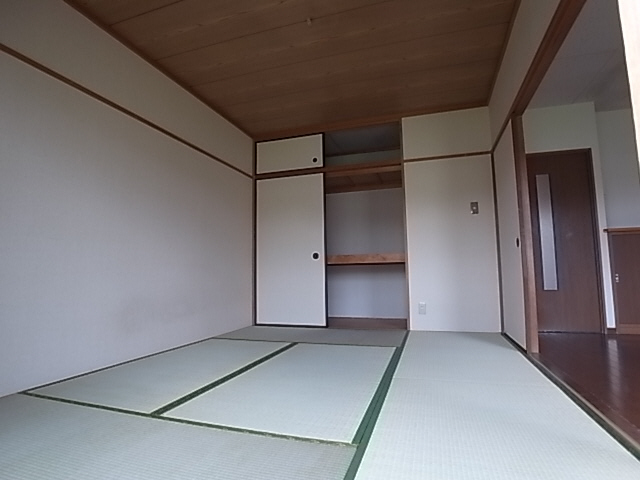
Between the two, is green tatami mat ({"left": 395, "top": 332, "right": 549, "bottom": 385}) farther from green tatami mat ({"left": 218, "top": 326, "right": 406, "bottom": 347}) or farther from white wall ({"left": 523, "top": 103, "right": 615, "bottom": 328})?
white wall ({"left": 523, "top": 103, "right": 615, "bottom": 328})

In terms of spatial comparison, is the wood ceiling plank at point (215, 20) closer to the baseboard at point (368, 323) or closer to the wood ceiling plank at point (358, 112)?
the wood ceiling plank at point (358, 112)

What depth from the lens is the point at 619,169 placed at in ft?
12.5

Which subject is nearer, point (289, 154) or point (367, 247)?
point (289, 154)

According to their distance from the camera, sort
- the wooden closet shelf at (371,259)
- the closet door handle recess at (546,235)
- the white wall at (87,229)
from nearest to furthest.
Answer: the white wall at (87,229) < the closet door handle recess at (546,235) < the wooden closet shelf at (371,259)

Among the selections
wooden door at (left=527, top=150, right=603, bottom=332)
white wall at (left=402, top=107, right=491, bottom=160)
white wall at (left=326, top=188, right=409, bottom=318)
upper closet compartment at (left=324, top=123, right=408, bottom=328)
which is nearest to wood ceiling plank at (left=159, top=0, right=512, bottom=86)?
white wall at (left=402, top=107, right=491, bottom=160)

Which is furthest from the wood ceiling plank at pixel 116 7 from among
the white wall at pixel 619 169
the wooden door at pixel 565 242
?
the white wall at pixel 619 169

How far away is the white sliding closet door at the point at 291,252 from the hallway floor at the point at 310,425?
1860mm

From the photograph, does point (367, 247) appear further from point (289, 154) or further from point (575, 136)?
point (575, 136)

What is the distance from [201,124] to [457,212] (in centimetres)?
291

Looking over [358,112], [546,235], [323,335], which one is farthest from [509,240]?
[358,112]

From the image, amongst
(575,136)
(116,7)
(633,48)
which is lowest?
(633,48)

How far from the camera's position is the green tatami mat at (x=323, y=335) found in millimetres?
3322

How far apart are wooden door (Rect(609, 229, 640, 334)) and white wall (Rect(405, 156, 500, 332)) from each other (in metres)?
1.20

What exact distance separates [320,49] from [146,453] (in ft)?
9.60
